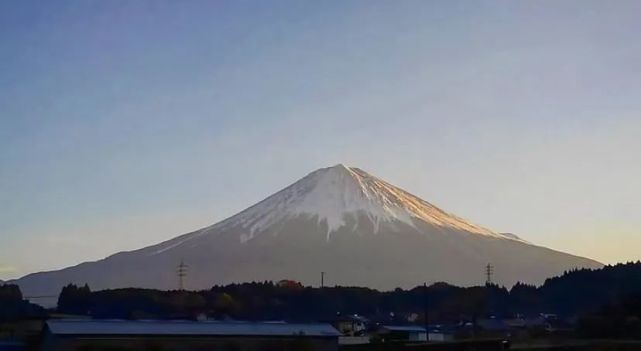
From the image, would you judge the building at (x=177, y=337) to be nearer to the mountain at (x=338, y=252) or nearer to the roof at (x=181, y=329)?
the roof at (x=181, y=329)

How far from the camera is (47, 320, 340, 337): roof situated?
86.0 ft

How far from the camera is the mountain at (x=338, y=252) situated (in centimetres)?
11138

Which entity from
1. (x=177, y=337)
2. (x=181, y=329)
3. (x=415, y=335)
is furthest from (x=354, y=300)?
(x=177, y=337)

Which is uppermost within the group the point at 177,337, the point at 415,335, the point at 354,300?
the point at 354,300

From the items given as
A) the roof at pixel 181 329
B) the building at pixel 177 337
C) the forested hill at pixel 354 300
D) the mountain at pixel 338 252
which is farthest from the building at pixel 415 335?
the mountain at pixel 338 252

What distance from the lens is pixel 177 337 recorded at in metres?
26.0

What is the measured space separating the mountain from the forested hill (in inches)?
1634

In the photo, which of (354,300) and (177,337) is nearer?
(177,337)

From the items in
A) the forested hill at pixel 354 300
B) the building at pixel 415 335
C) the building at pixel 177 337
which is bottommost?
the building at pixel 177 337

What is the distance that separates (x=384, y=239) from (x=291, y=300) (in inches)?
2493

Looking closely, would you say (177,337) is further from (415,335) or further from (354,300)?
(354,300)

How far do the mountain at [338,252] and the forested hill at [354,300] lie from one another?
136 ft

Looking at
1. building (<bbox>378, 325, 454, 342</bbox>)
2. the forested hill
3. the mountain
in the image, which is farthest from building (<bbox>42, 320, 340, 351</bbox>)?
the mountain

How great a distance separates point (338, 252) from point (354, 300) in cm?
5532
